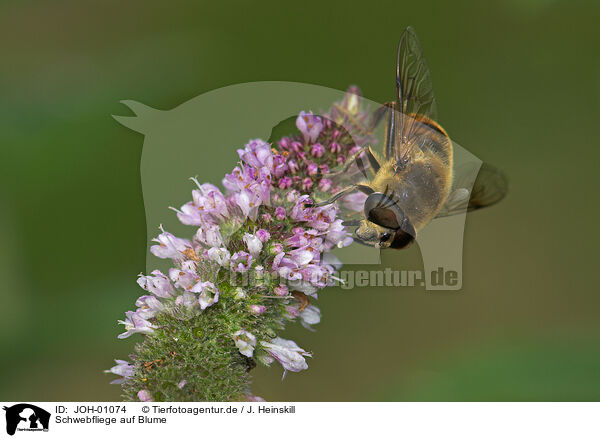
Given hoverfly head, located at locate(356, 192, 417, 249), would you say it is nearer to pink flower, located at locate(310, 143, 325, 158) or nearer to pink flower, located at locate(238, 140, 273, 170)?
pink flower, located at locate(310, 143, 325, 158)

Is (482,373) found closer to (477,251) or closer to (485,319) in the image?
(485,319)

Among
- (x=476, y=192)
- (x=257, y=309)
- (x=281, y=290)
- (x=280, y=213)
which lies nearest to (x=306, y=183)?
(x=280, y=213)

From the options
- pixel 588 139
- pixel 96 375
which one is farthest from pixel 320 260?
pixel 588 139

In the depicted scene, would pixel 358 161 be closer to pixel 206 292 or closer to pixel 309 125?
pixel 309 125

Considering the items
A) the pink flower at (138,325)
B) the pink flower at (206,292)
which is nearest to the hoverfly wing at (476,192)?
the pink flower at (206,292)
